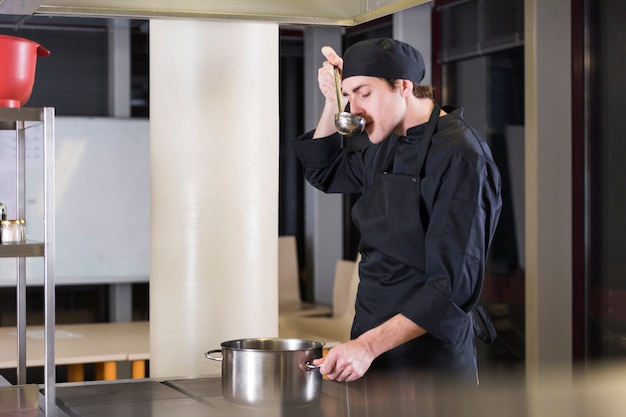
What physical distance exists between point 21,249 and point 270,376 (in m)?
0.71

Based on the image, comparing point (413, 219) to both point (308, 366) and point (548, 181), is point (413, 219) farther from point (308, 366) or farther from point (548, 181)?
point (548, 181)

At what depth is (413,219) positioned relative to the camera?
206 centimetres

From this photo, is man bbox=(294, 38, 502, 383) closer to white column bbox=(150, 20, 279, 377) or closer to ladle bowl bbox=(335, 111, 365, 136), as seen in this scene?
ladle bowl bbox=(335, 111, 365, 136)

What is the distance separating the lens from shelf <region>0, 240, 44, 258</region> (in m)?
2.01

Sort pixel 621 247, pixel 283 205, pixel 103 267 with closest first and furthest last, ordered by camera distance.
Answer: pixel 621 247 → pixel 103 267 → pixel 283 205

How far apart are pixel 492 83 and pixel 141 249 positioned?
101 inches

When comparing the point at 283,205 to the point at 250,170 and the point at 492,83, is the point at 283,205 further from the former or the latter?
the point at 250,170

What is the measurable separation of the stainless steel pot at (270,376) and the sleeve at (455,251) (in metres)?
0.31

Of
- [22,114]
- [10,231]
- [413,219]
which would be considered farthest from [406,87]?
[10,231]

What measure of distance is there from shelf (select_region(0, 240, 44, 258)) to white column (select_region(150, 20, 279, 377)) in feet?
2.27

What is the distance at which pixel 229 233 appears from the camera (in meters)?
2.73

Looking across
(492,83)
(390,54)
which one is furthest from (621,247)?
(390,54)

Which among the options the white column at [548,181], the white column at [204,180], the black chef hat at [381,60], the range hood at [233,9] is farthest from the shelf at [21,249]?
the white column at [548,181]

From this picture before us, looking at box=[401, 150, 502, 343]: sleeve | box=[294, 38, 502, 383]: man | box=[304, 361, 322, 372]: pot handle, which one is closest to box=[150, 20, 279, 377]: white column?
box=[294, 38, 502, 383]: man
